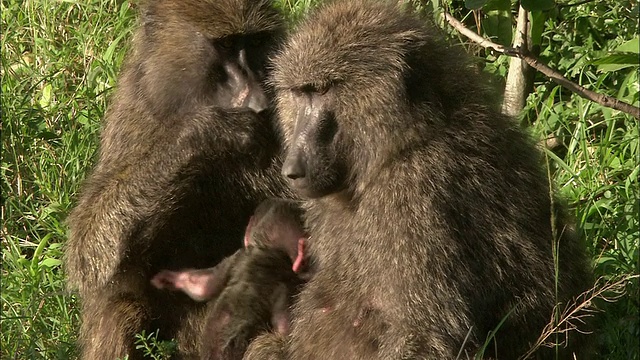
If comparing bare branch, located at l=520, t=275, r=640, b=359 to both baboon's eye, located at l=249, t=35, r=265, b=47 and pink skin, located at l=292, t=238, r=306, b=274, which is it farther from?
baboon's eye, located at l=249, t=35, r=265, b=47

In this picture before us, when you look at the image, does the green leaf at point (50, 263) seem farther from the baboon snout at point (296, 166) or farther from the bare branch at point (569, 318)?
the bare branch at point (569, 318)

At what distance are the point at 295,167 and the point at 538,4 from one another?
1.22 meters

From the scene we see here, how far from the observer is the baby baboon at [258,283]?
15.5ft

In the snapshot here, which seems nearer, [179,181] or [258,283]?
[258,283]

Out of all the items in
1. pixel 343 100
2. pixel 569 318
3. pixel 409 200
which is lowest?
pixel 569 318

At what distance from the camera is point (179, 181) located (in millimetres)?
4898

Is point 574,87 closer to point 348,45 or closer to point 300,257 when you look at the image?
point 348,45

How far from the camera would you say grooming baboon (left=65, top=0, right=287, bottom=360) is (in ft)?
16.1

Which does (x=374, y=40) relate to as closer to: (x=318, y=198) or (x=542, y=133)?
(x=318, y=198)

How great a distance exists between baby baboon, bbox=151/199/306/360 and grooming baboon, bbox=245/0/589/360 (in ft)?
0.72

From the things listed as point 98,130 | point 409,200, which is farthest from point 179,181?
point 98,130

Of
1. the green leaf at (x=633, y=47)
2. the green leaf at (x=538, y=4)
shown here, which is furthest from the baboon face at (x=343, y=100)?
the green leaf at (x=633, y=47)

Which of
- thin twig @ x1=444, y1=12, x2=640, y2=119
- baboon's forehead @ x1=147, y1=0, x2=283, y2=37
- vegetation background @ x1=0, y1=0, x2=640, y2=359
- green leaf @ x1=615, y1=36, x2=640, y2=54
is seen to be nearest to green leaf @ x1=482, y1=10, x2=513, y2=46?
vegetation background @ x1=0, y1=0, x2=640, y2=359

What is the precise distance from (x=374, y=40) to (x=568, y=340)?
1393 mm
